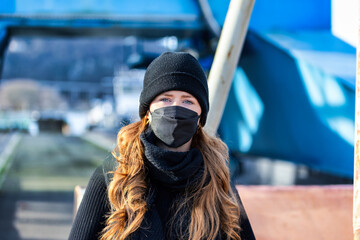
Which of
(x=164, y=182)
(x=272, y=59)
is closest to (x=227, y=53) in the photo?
(x=164, y=182)

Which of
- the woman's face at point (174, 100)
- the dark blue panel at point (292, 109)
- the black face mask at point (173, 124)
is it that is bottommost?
the dark blue panel at point (292, 109)

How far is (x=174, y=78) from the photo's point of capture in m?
1.68

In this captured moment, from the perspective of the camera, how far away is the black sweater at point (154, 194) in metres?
1.58

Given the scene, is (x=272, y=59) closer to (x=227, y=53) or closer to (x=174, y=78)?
(x=227, y=53)

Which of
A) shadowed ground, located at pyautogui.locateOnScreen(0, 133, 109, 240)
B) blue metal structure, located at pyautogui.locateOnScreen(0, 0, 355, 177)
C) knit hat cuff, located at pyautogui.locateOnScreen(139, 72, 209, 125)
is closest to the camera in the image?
knit hat cuff, located at pyautogui.locateOnScreen(139, 72, 209, 125)

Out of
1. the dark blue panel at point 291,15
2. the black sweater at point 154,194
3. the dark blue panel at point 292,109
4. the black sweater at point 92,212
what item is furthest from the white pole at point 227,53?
the dark blue panel at point 291,15

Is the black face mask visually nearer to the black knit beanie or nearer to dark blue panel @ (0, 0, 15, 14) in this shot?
the black knit beanie

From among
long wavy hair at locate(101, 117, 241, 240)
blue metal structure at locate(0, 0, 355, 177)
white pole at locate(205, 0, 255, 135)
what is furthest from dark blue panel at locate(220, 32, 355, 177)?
long wavy hair at locate(101, 117, 241, 240)

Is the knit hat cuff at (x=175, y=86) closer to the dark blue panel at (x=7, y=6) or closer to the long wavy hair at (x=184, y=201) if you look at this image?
the long wavy hair at (x=184, y=201)

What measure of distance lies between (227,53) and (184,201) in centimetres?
180

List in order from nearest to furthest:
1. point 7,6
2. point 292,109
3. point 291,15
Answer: point 292,109 < point 7,6 < point 291,15

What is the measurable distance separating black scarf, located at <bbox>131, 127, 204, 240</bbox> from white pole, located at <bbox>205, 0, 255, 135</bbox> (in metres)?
1.38

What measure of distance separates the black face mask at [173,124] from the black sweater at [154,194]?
0.08 meters

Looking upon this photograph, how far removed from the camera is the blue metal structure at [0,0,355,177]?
18.7ft
